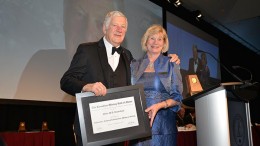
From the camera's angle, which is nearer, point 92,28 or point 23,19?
point 23,19

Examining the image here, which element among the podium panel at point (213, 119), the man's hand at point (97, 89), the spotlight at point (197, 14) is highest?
the spotlight at point (197, 14)

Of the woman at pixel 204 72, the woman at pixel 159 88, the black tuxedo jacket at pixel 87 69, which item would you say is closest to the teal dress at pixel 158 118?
the woman at pixel 159 88

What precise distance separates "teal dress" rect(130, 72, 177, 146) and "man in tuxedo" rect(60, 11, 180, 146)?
139 mm

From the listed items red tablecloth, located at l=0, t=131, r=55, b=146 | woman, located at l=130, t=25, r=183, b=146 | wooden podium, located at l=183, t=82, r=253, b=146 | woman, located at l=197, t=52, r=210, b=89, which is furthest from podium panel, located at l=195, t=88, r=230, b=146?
woman, located at l=197, t=52, r=210, b=89

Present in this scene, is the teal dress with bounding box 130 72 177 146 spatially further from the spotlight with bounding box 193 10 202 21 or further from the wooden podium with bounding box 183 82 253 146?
the spotlight with bounding box 193 10 202 21

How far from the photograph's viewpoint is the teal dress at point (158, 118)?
1861 millimetres

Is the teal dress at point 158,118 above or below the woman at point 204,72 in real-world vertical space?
below

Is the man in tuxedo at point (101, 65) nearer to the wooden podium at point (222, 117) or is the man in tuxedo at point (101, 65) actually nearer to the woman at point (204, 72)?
the wooden podium at point (222, 117)

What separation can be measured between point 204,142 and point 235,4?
658 centimetres

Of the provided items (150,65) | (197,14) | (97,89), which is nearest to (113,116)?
(97,89)

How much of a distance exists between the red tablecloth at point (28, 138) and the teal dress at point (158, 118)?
6.86ft

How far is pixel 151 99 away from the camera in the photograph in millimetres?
1904

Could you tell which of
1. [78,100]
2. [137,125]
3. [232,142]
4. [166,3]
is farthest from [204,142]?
[166,3]

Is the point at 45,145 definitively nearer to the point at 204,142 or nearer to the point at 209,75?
the point at 204,142
